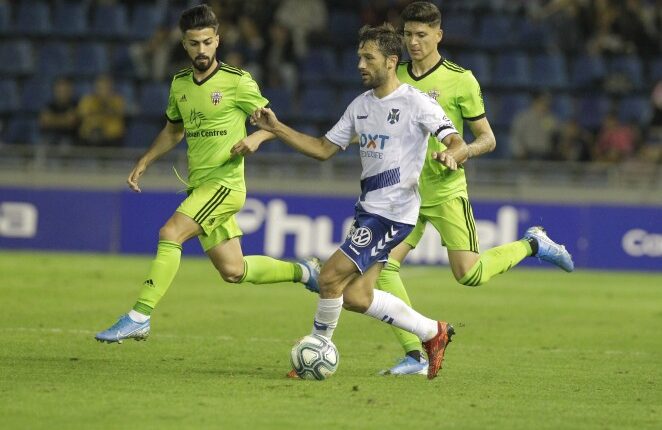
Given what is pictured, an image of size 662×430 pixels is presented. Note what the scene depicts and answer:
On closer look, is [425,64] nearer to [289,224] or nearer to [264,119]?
[264,119]

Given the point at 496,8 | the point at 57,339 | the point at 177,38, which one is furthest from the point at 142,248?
the point at 57,339

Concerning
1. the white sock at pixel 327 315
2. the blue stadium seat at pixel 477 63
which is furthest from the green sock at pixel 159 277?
the blue stadium seat at pixel 477 63

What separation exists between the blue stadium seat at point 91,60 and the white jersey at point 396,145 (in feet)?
44.8

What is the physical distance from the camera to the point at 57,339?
10.3m

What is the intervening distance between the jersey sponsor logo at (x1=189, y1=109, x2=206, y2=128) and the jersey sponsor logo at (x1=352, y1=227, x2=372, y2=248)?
1.89m

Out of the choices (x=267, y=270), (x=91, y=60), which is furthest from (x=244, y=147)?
(x=91, y=60)

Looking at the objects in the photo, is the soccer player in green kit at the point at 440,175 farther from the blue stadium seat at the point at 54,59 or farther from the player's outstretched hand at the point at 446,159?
the blue stadium seat at the point at 54,59

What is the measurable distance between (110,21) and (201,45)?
42.2 feet

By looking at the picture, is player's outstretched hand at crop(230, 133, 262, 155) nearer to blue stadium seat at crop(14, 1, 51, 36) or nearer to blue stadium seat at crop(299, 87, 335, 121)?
blue stadium seat at crop(299, 87, 335, 121)

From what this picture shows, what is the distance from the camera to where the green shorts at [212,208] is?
9352 mm

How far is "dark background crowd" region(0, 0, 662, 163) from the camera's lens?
20.1m

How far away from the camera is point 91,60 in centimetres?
2128

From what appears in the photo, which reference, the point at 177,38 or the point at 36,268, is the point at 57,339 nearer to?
the point at 36,268

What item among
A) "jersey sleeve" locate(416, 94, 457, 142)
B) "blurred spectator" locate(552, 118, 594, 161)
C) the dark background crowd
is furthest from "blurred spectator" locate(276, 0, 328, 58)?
"jersey sleeve" locate(416, 94, 457, 142)
